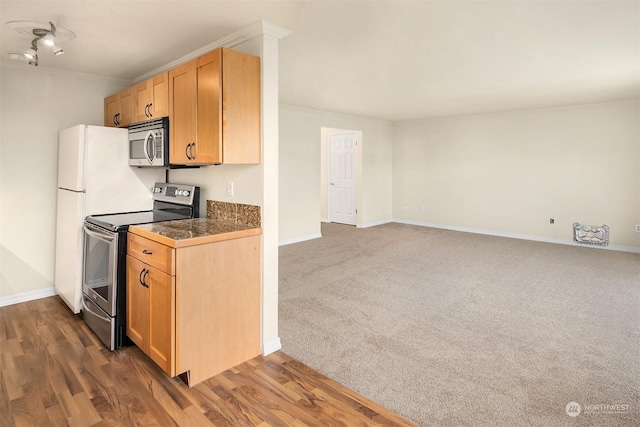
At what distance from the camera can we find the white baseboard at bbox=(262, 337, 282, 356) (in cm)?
246

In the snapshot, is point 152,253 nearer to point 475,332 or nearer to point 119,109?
point 119,109

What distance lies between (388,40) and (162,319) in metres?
2.63

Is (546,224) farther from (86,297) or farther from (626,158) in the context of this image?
(86,297)

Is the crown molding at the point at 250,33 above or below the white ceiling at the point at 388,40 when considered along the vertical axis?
below

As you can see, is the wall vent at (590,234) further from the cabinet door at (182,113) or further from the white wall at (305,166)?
the cabinet door at (182,113)

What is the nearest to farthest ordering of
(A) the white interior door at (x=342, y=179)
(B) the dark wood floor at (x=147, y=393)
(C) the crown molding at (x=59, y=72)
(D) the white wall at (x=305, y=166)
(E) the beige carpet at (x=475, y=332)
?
(B) the dark wood floor at (x=147, y=393) < (E) the beige carpet at (x=475, y=332) < (C) the crown molding at (x=59, y=72) < (D) the white wall at (x=305, y=166) < (A) the white interior door at (x=342, y=179)

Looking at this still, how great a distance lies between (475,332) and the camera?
2.80 meters

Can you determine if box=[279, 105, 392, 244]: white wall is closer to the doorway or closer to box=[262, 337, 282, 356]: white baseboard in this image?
the doorway

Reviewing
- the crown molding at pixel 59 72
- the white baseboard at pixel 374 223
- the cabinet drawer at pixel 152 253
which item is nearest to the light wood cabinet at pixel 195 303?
the cabinet drawer at pixel 152 253

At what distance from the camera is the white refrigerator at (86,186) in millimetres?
2949

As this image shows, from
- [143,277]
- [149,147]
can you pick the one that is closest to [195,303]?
[143,277]

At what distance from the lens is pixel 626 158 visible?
542 centimetres

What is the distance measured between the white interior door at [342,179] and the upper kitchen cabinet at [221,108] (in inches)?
212

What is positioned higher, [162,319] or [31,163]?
[31,163]
